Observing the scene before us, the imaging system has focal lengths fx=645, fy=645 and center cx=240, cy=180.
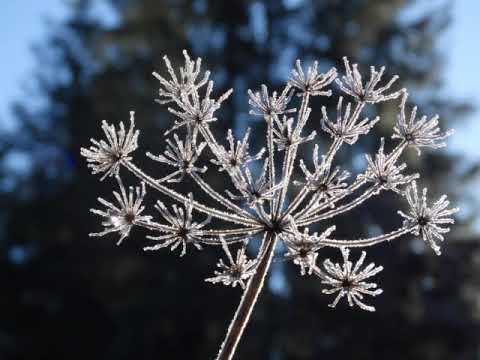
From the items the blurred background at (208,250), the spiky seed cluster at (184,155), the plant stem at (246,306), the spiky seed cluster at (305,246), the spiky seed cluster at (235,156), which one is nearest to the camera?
the plant stem at (246,306)

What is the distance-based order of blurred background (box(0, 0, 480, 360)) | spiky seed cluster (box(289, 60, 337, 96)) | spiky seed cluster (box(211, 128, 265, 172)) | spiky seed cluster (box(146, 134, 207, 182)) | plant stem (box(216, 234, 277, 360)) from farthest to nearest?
blurred background (box(0, 0, 480, 360)) → spiky seed cluster (box(289, 60, 337, 96)) → spiky seed cluster (box(146, 134, 207, 182)) → spiky seed cluster (box(211, 128, 265, 172)) → plant stem (box(216, 234, 277, 360))

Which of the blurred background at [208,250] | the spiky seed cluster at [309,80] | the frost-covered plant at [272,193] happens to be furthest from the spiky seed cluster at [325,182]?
the blurred background at [208,250]

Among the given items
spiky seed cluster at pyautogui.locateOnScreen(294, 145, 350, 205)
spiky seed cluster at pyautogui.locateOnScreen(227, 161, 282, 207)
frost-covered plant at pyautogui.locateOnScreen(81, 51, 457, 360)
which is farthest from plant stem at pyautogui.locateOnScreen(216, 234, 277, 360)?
spiky seed cluster at pyautogui.locateOnScreen(294, 145, 350, 205)

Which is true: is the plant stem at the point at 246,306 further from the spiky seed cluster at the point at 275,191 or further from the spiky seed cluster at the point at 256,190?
the spiky seed cluster at the point at 256,190

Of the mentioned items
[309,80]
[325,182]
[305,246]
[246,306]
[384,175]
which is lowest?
[246,306]

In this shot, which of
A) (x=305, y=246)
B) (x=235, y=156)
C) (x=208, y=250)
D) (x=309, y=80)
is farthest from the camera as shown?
(x=208, y=250)

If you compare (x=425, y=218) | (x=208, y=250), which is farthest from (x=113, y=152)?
(x=208, y=250)

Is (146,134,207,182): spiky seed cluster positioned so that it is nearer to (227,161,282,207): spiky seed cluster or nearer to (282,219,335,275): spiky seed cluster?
(227,161,282,207): spiky seed cluster

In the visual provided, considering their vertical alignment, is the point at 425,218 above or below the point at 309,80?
below

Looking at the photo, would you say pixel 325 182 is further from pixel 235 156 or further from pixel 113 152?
pixel 113 152
